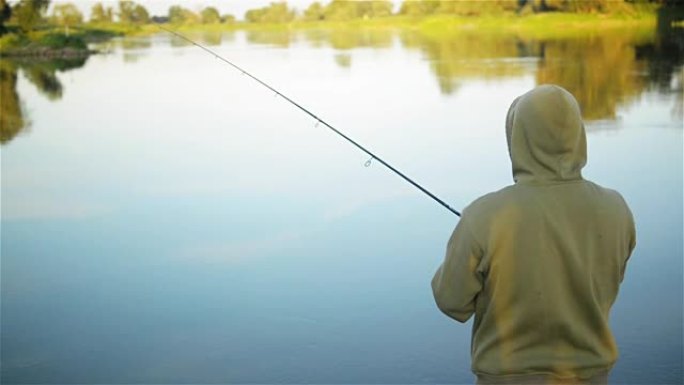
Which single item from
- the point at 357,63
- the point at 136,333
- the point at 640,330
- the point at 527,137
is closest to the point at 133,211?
the point at 136,333

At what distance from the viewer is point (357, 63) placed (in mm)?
17781

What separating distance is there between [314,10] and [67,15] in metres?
10.9

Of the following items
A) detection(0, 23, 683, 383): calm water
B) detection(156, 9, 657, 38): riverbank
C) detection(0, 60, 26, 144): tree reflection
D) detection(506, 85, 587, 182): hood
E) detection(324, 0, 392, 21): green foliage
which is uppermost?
detection(324, 0, 392, 21): green foliage

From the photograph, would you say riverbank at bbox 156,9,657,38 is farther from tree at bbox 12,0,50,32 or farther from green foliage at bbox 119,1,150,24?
tree at bbox 12,0,50,32

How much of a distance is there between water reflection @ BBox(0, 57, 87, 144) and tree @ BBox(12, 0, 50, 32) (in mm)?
4331

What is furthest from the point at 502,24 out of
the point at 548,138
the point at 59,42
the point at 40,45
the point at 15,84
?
the point at 548,138

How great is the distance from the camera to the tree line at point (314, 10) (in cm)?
2797

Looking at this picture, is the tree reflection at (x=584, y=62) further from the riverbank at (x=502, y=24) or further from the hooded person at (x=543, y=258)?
the hooded person at (x=543, y=258)

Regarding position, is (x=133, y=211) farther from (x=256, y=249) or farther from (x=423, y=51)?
(x=423, y=51)

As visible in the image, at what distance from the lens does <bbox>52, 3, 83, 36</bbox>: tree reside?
32297 mm

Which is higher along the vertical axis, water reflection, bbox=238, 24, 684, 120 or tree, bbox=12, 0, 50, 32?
tree, bbox=12, 0, 50, 32

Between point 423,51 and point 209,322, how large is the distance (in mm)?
18077

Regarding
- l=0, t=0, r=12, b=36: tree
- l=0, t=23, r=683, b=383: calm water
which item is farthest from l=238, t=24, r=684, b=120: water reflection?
l=0, t=0, r=12, b=36: tree

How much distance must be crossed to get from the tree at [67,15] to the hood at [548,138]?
1292 inches
